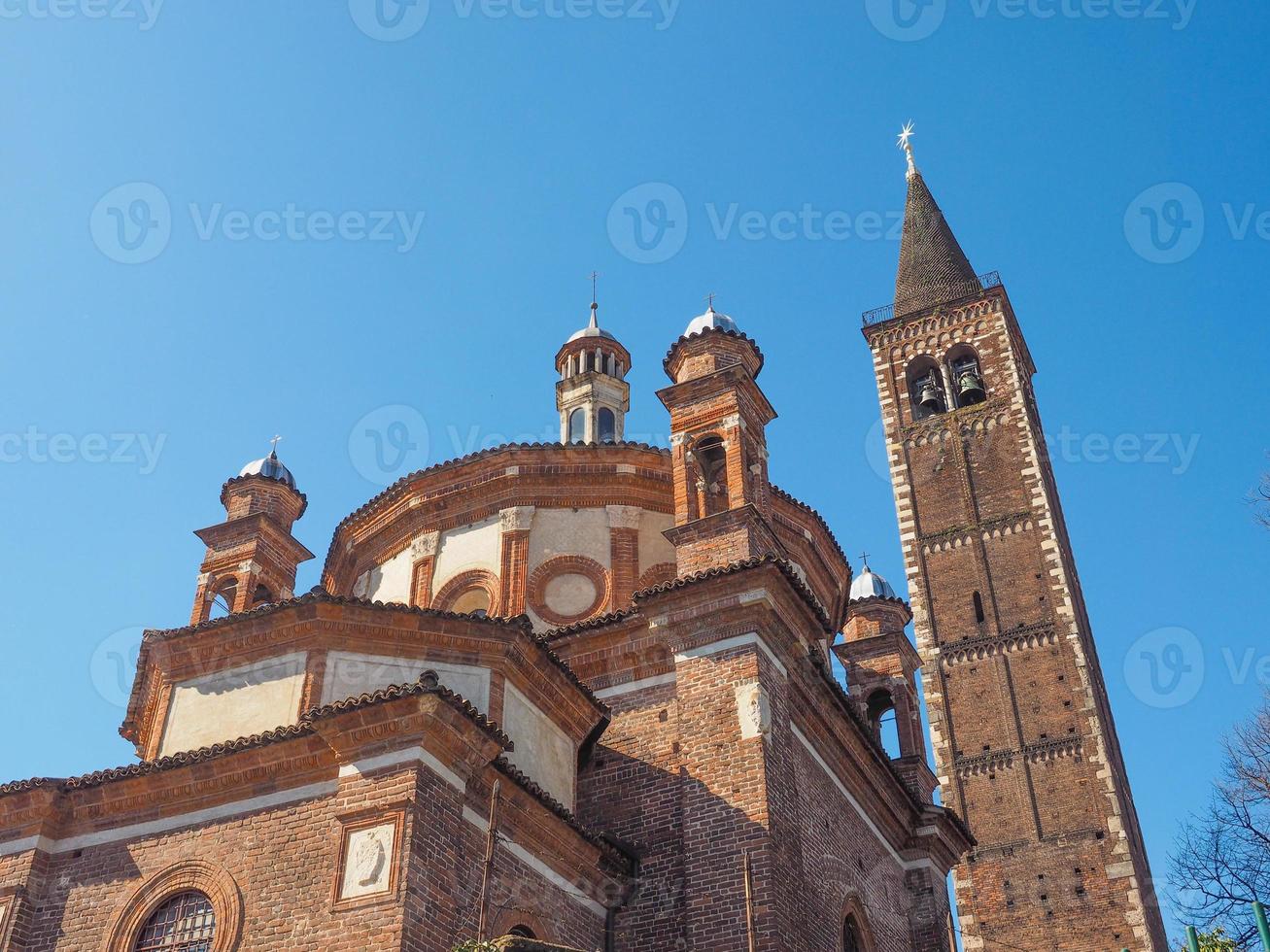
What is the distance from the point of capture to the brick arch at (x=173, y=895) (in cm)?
1220

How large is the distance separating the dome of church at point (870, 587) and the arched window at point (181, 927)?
1472 centimetres

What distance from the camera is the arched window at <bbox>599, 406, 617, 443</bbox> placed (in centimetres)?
2464

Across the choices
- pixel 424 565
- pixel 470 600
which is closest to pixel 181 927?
pixel 470 600

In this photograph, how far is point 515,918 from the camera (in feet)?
41.5

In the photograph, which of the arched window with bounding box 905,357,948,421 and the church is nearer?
the church

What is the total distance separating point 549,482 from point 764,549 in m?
5.12

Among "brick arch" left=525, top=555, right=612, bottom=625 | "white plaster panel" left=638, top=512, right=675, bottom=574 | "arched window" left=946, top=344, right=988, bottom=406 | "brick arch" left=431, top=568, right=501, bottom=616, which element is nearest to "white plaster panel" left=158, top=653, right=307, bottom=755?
"brick arch" left=431, top=568, right=501, bottom=616

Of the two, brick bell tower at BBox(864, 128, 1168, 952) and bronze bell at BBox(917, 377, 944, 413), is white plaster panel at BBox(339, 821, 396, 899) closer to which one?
brick bell tower at BBox(864, 128, 1168, 952)

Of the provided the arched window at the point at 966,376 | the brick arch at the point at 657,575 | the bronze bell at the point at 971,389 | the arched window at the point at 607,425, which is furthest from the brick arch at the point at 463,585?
the bronze bell at the point at 971,389

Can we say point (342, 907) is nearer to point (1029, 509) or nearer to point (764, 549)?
point (764, 549)

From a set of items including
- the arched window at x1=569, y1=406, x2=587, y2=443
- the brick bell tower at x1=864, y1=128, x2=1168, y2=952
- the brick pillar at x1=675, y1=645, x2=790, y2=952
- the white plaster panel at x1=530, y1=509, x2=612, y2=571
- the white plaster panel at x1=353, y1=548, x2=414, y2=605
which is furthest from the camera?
the brick bell tower at x1=864, y1=128, x2=1168, y2=952

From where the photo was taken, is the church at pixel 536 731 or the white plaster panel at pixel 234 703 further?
the white plaster panel at pixel 234 703

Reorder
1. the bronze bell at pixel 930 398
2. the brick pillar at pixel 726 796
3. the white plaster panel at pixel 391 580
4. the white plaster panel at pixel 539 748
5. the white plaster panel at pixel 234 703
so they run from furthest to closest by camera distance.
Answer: the bronze bell at pixel 930 398, the white plaster panel at pixel 391 580, the white plaster panel at pixel 539 748, the white plaster panel at pixel 234 703, the brick pillar at pixel 726 796

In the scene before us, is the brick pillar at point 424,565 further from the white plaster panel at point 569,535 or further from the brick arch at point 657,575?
the brick arch at point 657,575
